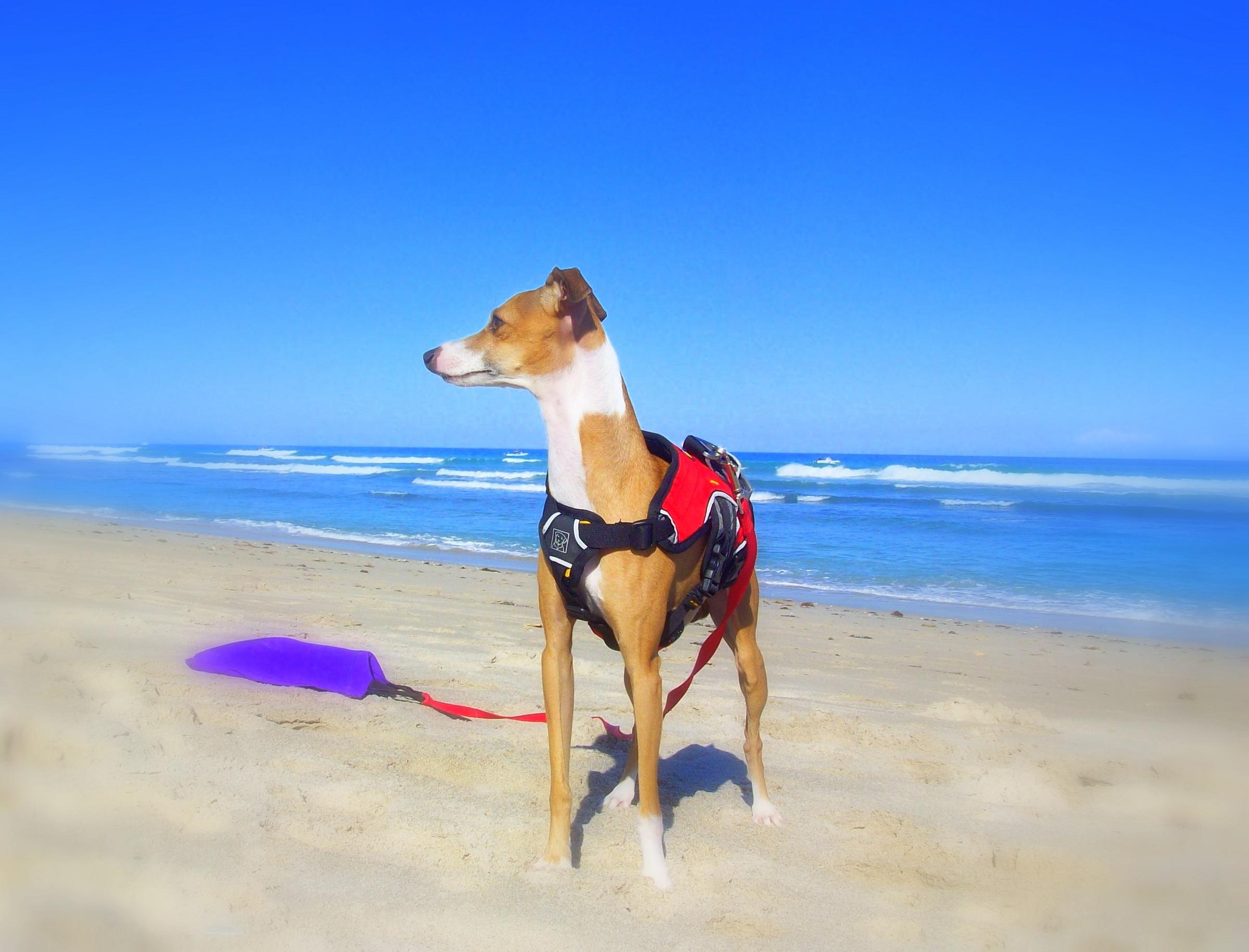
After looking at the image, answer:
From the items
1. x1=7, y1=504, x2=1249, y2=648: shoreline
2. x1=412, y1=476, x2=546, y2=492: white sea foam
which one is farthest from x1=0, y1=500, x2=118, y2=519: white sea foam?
x1=412, y1=476, x2=546, y2=492: white sea foam

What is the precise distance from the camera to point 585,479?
10.5ft

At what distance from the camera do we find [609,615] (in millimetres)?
3145

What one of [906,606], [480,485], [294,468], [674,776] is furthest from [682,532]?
[294,468]

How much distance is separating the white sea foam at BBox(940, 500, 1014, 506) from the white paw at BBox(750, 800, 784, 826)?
2696 centimetres

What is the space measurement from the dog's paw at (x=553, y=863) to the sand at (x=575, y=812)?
0.13 feet

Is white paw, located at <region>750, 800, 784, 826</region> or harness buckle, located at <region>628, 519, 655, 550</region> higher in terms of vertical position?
harness buckle, located at <region>628, 519, 655, 550</region>

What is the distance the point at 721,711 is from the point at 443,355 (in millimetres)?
3438

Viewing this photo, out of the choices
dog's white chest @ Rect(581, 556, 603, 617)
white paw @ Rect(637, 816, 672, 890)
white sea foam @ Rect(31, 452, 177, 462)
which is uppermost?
dog's white chest @ Rect(581, 556, 603, 617)

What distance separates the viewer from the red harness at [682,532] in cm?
311

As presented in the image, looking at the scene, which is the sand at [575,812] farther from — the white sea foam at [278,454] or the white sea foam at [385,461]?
the white sea foam at [278,454]

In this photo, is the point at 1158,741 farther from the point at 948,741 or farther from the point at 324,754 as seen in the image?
the point at 324,754

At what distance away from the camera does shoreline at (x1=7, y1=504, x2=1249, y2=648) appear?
9867 mm

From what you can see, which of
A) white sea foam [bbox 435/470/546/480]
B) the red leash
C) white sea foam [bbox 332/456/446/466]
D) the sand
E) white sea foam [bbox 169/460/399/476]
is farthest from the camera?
white sea foam [bbox 332/456/446/466]

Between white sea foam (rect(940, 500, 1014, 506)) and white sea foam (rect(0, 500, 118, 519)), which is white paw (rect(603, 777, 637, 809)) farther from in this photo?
white sea foam (rect(940, 500, 1014, 506))
